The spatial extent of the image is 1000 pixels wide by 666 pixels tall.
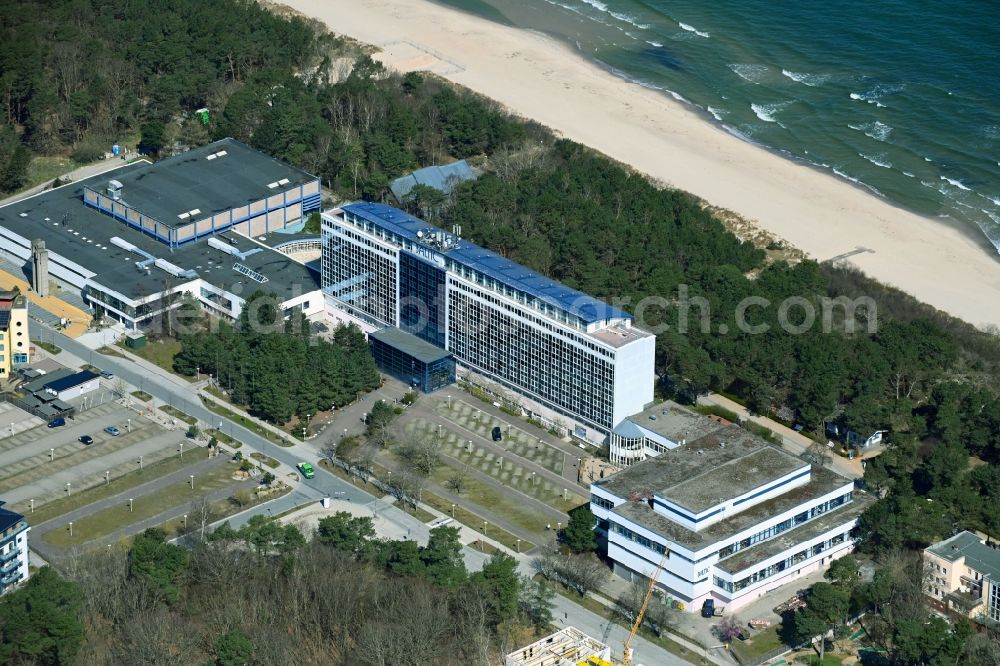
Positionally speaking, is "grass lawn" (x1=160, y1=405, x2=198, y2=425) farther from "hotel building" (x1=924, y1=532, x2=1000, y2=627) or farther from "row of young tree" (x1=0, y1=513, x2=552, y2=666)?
"hotel building" (x1=924, y1=532, x2=1000, y2=627)

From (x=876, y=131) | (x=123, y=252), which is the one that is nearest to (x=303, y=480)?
(x=123, y=252)

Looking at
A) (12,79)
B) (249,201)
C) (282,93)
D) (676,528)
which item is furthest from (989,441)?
(12,79)

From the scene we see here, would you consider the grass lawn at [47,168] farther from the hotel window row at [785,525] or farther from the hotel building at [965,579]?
the hotel building at [965,579]

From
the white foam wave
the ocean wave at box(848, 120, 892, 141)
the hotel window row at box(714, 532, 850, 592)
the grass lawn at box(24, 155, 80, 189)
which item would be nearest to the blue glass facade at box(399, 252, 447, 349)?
the hotel window row at box(714, 532, 850, 592)

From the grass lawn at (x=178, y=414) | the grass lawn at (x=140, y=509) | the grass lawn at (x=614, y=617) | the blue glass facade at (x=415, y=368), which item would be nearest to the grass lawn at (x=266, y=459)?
the grass lawn at (x=140, y=509)

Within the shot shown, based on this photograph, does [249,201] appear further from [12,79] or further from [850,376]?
[850,376]

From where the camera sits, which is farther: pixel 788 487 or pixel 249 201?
pixel 249 201
